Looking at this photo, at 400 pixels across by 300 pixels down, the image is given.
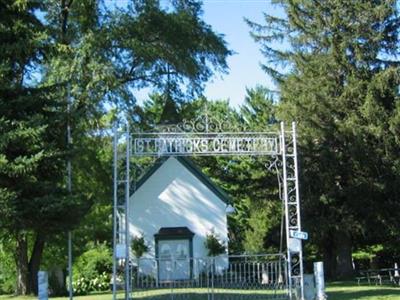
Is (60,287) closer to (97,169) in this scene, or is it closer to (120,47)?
(97,169)

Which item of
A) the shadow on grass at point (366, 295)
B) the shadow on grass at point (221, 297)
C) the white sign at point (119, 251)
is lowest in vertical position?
the shadow on grass at point (366, 295)

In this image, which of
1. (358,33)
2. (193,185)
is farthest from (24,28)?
(358,33)

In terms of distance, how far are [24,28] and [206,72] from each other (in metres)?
10.2

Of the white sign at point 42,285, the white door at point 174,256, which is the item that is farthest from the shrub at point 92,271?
the white sign at point 42,285

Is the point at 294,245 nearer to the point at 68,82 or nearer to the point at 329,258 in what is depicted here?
the point at 68,82

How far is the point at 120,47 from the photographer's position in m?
24.1

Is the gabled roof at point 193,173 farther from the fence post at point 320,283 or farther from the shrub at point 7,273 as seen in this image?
the fence post at point 320,283

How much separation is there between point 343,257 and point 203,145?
16370mm

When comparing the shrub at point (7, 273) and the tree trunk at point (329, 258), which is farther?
the tree trunk at point (329, 258)

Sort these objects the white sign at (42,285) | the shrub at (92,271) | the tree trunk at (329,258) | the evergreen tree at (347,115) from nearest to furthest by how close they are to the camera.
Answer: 1. the white sign at (42,285)
2. the evergreen tree at (347,115)
3. the shrub at (92,271)
4. the tree trunk at (329,258)

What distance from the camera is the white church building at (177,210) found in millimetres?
30484

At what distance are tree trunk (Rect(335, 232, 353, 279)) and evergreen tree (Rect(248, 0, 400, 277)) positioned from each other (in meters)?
0.06

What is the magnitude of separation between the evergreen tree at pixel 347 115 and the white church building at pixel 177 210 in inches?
180

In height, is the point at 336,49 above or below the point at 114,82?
above
